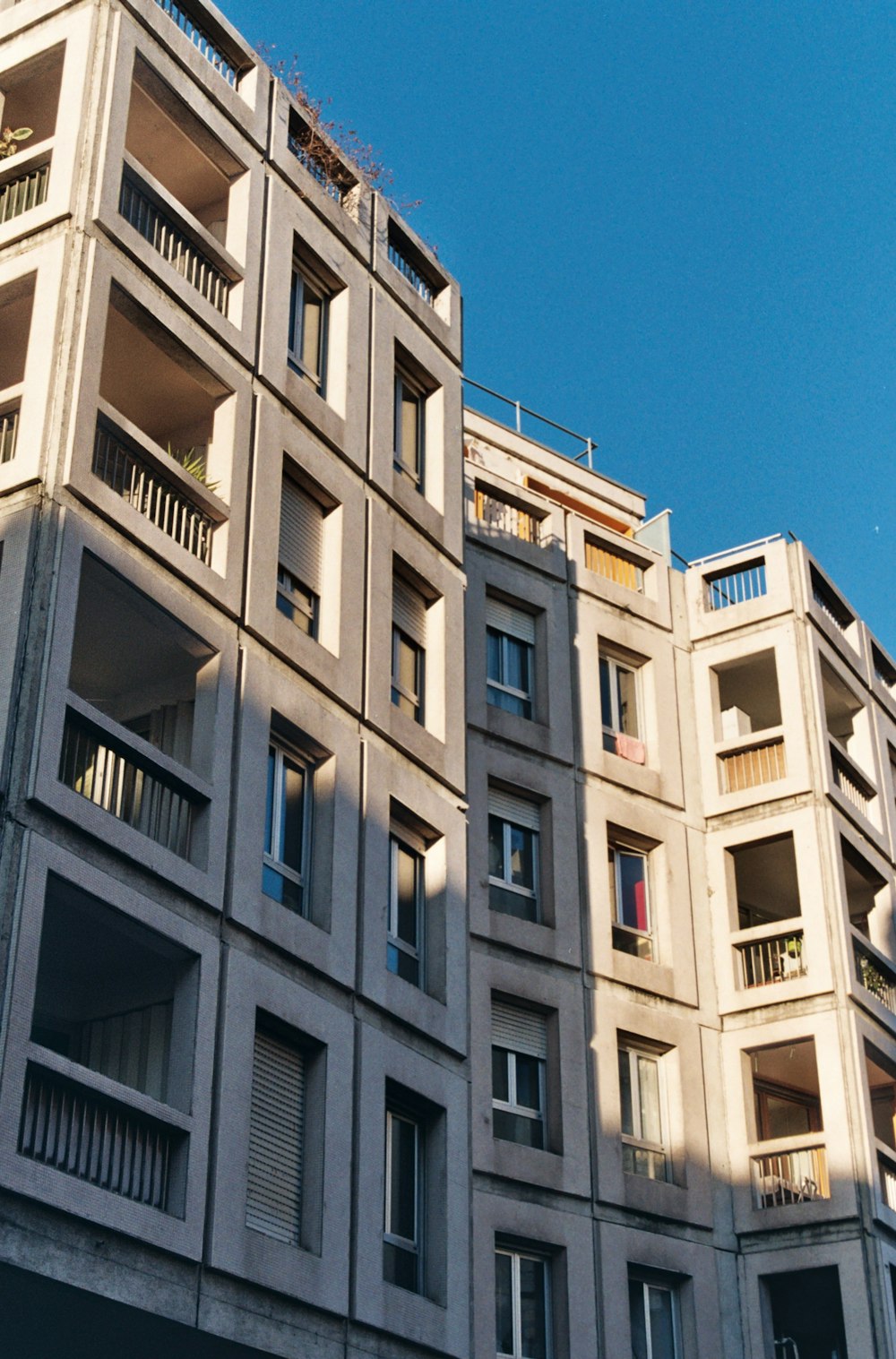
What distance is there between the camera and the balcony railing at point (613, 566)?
30016 mm

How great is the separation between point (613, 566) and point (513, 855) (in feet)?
20.3

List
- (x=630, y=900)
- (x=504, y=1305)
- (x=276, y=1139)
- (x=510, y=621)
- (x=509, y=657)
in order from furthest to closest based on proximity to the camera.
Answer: (x=510, y=621) → (x=509, y=657) → (x=630, y=900) → (x=504, y=1305) → (x=276, y=1139)

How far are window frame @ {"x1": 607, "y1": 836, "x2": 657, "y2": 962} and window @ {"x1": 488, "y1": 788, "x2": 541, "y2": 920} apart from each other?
4.40 feet

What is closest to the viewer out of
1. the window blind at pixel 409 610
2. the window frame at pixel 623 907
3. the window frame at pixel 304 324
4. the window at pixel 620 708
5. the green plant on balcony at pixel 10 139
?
the green plant on balcony at pixel 10 139

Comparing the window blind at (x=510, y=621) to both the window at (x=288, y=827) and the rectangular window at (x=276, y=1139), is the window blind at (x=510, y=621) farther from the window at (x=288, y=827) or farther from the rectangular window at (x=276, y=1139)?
the rectangular window at (x=276, y=1139)

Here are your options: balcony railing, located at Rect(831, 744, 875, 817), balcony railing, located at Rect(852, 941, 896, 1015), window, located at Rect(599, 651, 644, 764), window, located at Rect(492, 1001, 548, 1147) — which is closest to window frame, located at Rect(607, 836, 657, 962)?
window, located at Rect(599, 651, 644, 764)

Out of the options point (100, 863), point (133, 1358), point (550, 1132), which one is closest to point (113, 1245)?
point (133, 1358)

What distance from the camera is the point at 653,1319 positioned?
2466 cm

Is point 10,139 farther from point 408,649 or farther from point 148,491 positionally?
point 408,649

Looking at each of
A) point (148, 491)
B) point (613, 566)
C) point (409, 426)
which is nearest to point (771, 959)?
point (613, 566)

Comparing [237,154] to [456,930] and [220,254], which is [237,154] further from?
[456,930]

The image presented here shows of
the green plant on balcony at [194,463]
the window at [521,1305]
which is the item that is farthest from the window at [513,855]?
the green plant on balcony at [194,463]

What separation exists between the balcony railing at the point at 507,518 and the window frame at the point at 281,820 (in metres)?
8.86

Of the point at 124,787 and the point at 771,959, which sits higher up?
the point at 771,959
